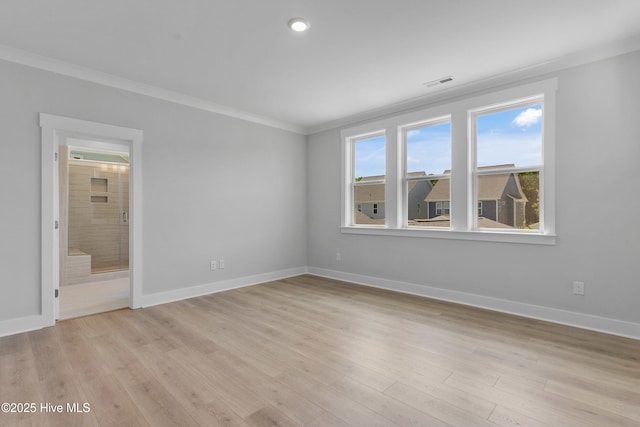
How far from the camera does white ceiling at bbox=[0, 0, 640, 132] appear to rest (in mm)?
2309

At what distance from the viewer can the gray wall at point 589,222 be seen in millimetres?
2795

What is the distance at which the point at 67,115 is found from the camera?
3.21 m

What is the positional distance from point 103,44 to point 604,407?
463cm

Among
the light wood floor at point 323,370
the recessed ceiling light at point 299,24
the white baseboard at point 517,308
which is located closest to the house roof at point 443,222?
the white baseboard at point 517,308

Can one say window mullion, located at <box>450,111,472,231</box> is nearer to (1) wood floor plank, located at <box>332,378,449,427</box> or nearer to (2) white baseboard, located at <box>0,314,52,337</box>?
(1) wood floor plank, located at <box>332,378,449,427</box>

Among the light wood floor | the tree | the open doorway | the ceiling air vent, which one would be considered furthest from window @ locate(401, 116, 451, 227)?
the open doorway

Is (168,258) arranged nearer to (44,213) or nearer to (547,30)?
(44,213)

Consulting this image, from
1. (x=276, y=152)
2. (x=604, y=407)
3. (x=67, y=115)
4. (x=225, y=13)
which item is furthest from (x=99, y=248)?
(x=604, y=407)

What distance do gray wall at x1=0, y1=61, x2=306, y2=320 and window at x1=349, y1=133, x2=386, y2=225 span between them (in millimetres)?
1063

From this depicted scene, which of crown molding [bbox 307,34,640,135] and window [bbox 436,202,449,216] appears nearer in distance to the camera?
crown molding [bbox 307,34,640,135]

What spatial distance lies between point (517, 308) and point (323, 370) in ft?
8.04

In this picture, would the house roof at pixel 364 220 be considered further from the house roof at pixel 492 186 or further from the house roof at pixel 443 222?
the house roof at pixel 492 186

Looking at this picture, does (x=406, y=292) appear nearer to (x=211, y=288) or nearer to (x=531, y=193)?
(x=531, y=193)

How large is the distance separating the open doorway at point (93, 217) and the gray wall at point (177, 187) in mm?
1364
